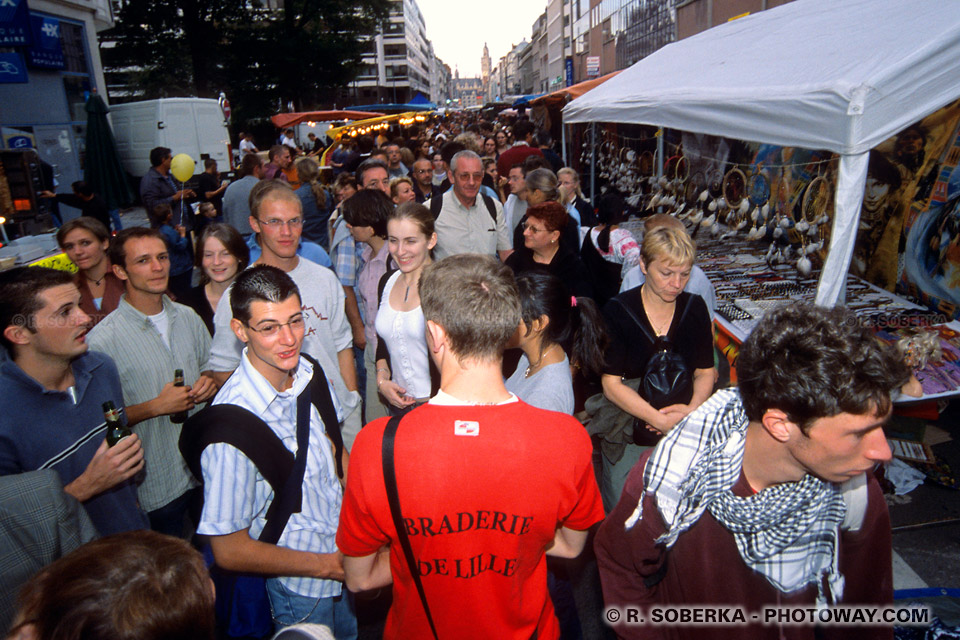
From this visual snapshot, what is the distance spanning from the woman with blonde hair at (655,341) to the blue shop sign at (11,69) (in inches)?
403

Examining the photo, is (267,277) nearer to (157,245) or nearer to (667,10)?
(157,245)

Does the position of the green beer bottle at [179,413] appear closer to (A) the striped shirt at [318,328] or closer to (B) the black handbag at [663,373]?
(A) the striped shirt at [318,328]

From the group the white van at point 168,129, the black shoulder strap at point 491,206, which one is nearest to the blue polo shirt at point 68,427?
the black shoulder strap at point 491,206

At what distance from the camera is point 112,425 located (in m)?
2.15

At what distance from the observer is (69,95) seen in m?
14.5

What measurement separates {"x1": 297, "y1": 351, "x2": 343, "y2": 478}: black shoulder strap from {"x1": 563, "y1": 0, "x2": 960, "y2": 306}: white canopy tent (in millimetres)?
2811

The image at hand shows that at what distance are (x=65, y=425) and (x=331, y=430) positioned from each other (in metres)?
0.96

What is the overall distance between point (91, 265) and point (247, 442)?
8.46 ft

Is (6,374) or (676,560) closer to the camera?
(676,560)

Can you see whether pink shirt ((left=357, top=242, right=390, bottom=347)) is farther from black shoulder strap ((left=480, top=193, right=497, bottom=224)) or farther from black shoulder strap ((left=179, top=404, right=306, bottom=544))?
black shoulder strap ((left=179, top=404, right=306, bottom=544))

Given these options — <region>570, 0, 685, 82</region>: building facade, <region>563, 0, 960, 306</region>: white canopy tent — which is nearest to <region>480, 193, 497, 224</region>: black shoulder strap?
<region>563, 0, 960, 306</region>: white canopy tent

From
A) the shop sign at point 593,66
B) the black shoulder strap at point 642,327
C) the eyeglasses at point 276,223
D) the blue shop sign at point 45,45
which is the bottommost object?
the black shoulder strap at point 642,327

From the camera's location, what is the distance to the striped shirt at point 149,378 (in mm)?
2545

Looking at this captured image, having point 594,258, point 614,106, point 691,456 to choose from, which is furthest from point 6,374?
point 614,106
